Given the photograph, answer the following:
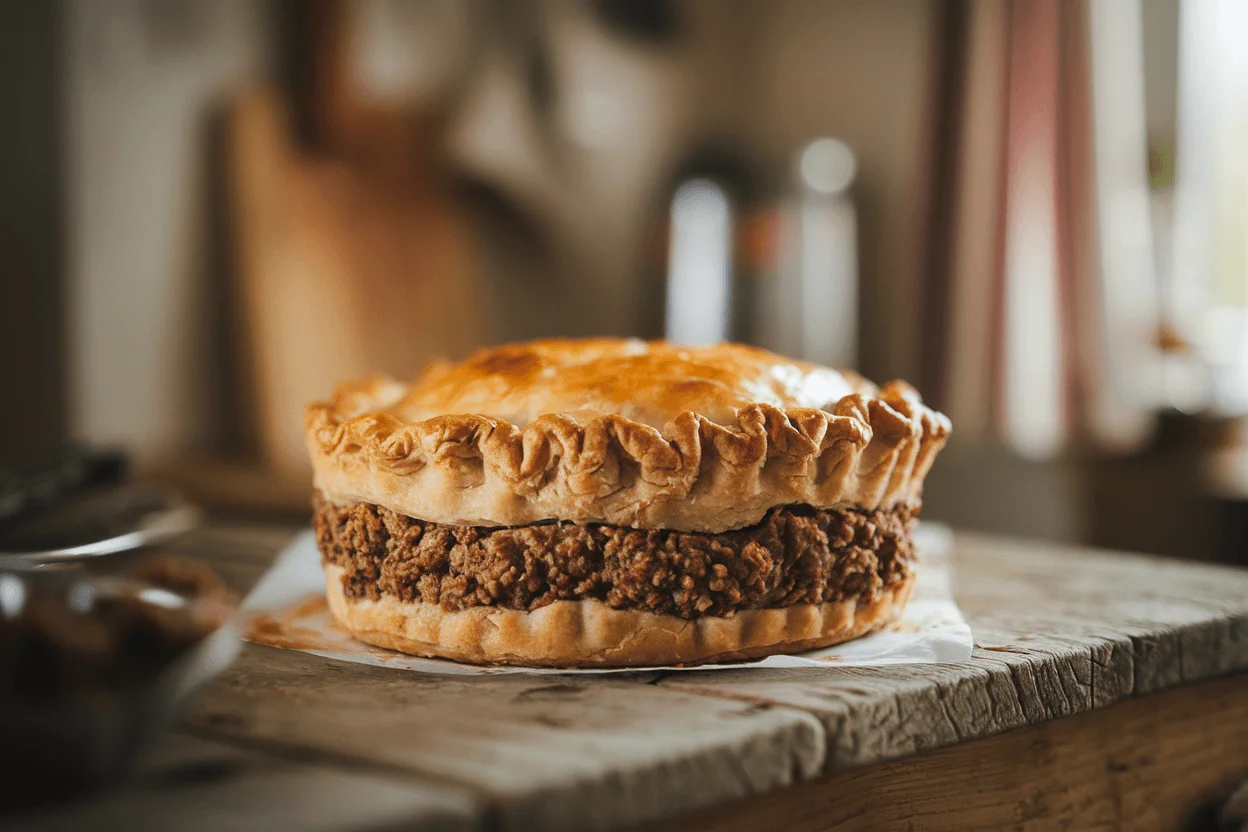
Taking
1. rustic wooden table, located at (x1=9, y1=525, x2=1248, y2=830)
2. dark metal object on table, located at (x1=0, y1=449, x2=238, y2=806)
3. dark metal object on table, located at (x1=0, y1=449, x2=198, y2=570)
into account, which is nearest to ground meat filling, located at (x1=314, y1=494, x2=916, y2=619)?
rustic wooden table, located at (x1=9, y1=525, x2=1248, y2=830)

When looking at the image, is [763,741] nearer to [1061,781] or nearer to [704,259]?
[1061,781]

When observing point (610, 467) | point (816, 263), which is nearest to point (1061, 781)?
point (610, 467)

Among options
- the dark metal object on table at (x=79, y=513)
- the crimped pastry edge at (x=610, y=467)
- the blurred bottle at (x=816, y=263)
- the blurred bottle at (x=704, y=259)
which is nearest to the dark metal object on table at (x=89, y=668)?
the crimped pastry edge at (x=610, y=467)

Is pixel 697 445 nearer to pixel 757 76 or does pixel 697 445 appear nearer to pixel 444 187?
pixel 444 187

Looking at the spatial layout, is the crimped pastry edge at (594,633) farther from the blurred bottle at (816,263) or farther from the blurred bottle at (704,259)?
the blurred bottle at (816,263)

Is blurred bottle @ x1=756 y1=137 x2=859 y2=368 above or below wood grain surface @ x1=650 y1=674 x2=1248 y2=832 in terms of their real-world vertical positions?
above

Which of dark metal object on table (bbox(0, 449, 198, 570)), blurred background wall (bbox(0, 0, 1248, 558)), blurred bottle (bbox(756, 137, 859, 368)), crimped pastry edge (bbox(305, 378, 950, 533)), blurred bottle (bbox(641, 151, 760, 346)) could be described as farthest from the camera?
blurred bottle (bbox(756, 137, 859, 368))

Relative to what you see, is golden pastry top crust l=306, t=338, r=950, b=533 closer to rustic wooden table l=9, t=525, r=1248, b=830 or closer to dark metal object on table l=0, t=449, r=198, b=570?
rustic wooden table l=9, t=525, r=1248, b=830
